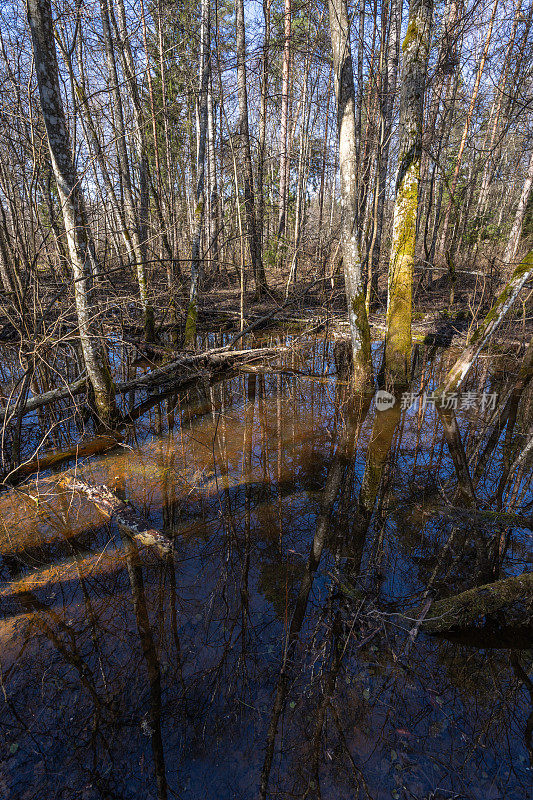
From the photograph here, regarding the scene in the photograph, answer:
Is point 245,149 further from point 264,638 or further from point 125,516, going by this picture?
point 264,638

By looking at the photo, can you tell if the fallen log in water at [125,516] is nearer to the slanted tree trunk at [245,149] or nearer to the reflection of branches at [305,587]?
the reflection of branches at [305,587]

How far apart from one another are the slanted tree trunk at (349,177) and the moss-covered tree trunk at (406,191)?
548mm

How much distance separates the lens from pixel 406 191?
6.17 meters

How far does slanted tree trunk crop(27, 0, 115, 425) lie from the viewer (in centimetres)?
412

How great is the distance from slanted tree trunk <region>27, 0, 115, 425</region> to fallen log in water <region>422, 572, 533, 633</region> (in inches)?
157

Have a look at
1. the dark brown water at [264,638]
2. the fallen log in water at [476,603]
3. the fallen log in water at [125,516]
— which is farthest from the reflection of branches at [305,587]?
the fallen log in water at [125,516]

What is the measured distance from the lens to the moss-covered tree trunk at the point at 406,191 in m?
5.66

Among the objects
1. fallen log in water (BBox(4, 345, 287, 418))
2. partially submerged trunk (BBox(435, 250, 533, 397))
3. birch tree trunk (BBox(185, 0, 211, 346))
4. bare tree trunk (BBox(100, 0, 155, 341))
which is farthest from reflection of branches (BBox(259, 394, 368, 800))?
birch tree trunk (BBox(185, 0, 211, 346))

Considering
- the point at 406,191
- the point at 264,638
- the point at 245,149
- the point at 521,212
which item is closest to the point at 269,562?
the point at 264,638

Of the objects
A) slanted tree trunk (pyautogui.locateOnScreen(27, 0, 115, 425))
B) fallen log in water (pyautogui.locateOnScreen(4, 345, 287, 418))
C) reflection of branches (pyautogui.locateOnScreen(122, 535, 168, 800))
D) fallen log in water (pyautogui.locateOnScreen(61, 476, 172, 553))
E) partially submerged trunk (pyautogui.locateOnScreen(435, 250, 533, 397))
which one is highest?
slanted tree trunk (pyautogui.locateOnScreen(27, 0, 115, 425))

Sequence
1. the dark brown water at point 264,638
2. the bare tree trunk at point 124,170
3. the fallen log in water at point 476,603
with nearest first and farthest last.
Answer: the dark brown water at point 264,638 → the fallen log in water at point 476,603 → the bare tree trunk at point 124,170

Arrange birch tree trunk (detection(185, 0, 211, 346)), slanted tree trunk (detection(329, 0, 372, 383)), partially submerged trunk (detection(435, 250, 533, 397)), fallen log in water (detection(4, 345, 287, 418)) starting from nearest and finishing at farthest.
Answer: slanted tree trunk (detection(329, 0, 372, 383))
partially submerged trunk (detection(435, 250, 533, 397))
fallen log in water (detection(4, 345, 287, 418))
birch tree trunk (detection(185, 0, 211, 346))

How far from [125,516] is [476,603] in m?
3.01

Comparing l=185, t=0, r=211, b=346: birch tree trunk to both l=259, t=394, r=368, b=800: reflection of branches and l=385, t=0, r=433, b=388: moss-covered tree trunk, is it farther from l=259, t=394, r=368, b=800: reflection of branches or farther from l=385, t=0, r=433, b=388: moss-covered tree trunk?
l=259, t=394, r=368, b=800: reflection of branches
